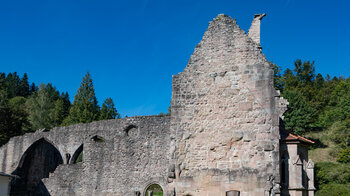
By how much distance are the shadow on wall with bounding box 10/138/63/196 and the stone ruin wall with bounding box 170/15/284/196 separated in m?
17.0

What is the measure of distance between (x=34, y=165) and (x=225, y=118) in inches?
784

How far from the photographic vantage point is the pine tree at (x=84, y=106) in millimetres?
42688

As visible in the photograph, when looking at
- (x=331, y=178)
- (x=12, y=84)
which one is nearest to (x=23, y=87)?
(x=12, y=84)

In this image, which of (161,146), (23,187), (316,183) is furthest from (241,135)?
(23,187)

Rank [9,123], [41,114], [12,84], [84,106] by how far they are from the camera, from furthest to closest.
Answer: [12,84] < [41,114] < [84,106] < [9,123]

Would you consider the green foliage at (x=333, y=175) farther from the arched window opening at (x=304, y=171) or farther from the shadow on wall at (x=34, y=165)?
the shadow on wall at (x=34, y=165)

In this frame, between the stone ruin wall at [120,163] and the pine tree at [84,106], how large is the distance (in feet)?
66.9

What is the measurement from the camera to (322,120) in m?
35.1

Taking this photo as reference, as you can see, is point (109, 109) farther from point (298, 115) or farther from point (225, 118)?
point (225, 118)

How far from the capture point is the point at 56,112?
50219mm

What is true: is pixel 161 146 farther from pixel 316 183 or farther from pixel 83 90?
pixel 83 90

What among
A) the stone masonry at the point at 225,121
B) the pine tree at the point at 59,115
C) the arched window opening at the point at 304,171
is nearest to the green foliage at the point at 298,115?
→ the arched window opening at the point at 304,171

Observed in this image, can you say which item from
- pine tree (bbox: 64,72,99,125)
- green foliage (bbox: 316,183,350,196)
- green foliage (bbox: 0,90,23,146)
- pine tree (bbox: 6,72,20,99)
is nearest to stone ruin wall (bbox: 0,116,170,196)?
green foliage (bbox: 316,183,350,196)

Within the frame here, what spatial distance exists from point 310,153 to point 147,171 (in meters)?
15.3
